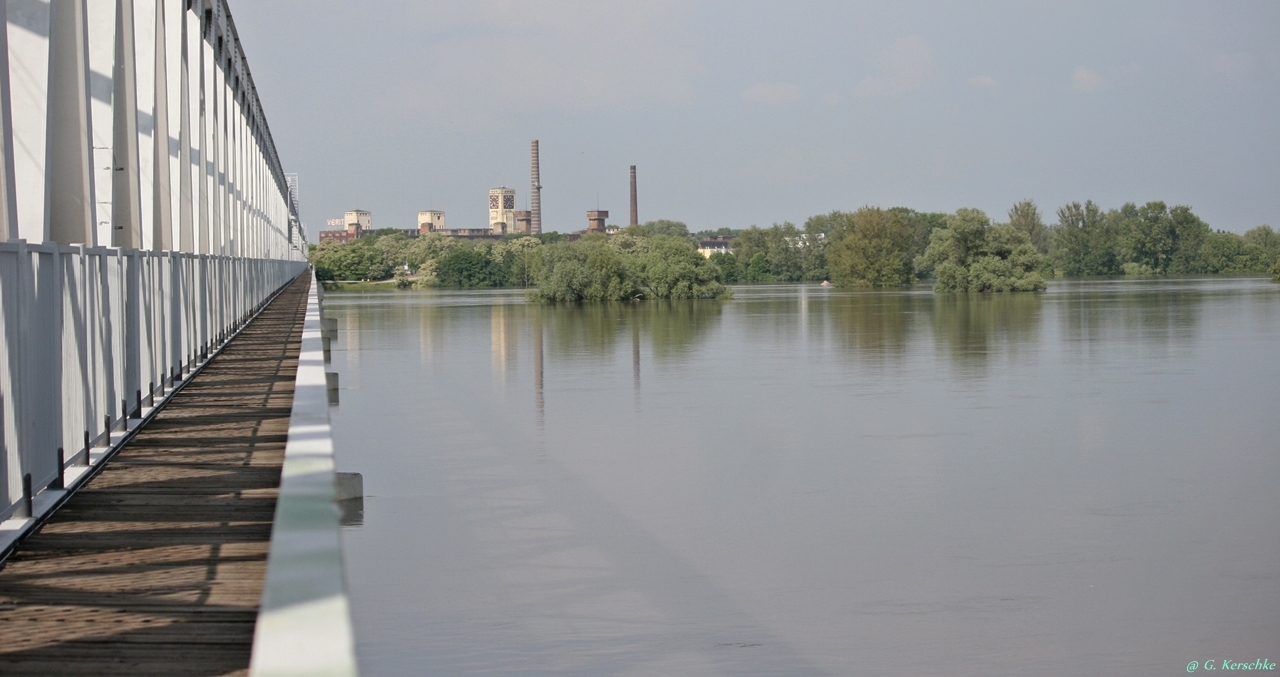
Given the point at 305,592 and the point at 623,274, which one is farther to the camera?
the point at 623,274

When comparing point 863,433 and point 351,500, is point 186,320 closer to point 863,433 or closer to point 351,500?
point 351,500

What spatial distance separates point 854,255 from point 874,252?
1551mm

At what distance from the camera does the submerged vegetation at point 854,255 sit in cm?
7206

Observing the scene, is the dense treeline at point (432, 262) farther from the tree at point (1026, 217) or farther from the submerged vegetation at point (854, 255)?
the tree at point (1026, 217)

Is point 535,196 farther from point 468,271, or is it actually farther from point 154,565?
point 154,565

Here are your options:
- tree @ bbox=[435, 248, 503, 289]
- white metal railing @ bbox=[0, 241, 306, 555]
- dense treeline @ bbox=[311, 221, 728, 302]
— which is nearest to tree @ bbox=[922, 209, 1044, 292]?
dense treeline @ bbox=[311, 221, 728, 302]

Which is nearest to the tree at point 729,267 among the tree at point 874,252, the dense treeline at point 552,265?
the dense treeline at point 552,265

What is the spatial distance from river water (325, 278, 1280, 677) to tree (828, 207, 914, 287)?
3039 inches

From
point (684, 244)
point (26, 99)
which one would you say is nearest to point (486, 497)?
point (26, 99)

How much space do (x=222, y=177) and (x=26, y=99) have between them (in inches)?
894

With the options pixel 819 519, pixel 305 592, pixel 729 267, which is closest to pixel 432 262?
pixel 729 267

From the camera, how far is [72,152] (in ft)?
29.2

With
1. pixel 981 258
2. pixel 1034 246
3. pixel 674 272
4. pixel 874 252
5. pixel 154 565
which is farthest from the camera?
pixel 874 252

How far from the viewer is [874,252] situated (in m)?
104
